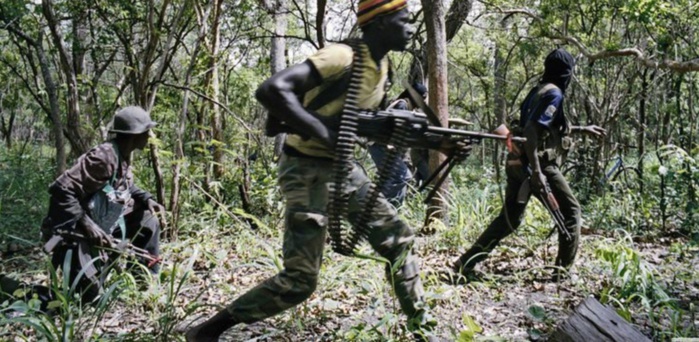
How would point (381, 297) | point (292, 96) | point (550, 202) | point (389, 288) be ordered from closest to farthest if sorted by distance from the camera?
point (292, 96), point (381, 297), point (389, 288), point (550, 202)

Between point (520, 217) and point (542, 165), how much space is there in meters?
0.47

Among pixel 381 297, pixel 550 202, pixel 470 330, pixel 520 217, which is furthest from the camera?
pixel 520 217

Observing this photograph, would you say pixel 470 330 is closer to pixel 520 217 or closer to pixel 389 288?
pixel 389 288

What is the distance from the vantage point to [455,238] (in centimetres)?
596

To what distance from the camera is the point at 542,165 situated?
4.70 meters

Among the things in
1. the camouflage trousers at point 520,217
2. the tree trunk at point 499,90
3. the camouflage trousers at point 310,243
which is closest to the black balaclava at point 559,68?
the camouflage trousers at point 520,217

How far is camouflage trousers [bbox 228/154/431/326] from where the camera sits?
116 inches

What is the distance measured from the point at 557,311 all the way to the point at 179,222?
4.15m

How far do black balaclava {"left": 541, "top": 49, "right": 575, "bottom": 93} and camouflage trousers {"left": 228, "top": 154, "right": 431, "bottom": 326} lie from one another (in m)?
2.30

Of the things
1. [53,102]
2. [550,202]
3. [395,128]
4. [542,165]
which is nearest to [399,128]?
[395,128]

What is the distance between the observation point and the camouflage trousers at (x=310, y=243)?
294 centimetres

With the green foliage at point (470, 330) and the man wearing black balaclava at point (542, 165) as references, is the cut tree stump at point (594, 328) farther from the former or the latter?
the man wearing black balaclava at point (542, 165)

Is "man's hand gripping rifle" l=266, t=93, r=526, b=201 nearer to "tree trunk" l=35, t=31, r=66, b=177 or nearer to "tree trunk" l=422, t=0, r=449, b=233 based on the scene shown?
"tree trunk" l=422, t=0, r=449, b=233

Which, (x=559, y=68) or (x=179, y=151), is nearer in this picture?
(x=559, y=68)
